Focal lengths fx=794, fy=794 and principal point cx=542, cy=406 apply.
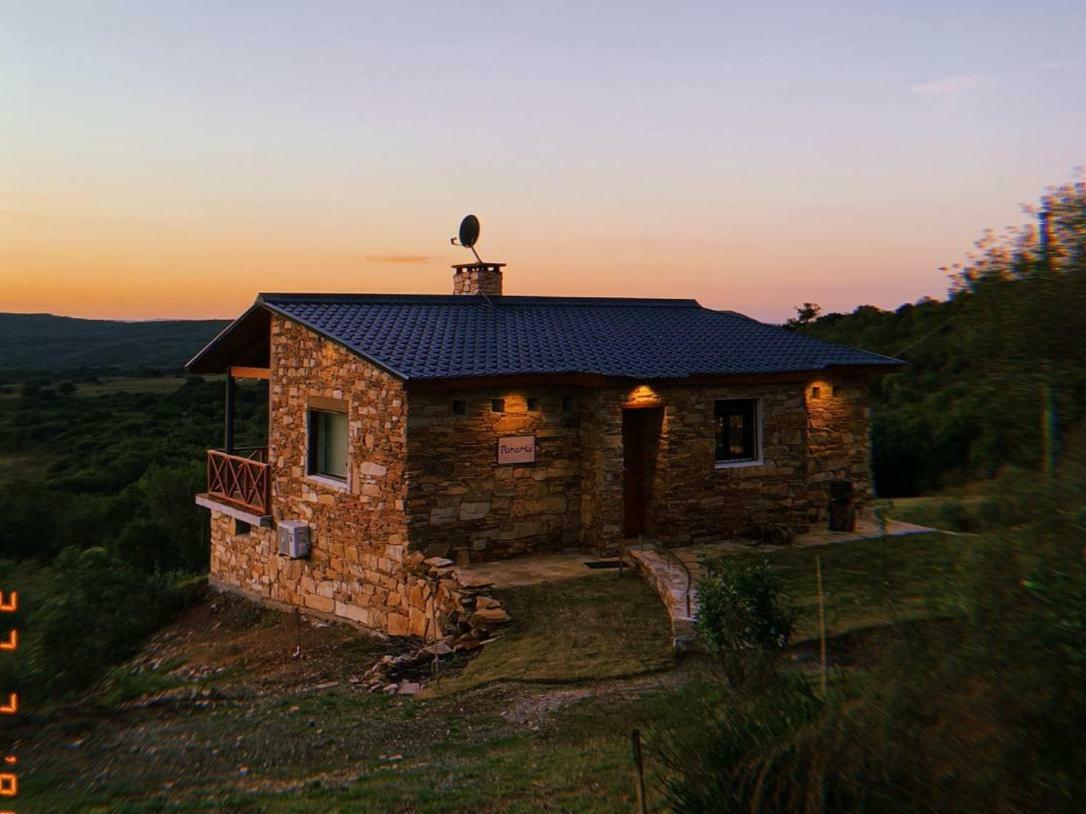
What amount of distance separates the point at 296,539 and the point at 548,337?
17.4 feet

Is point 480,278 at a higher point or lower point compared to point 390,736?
higher

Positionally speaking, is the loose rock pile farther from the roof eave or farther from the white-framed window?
the roof eave

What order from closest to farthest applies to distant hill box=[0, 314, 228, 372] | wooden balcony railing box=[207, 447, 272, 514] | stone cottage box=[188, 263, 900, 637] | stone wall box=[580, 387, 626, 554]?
stone cottage box=[188, 263, 900, 637] → stone wall box=[580, 387, 626, 554] → wooden balcony railing box=[207, 447, 272, 514] → distant hill box=[0, 314, 228, 372]

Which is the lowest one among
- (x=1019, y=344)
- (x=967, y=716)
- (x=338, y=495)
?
(x=338, y=495)

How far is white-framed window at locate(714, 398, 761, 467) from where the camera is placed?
13172 millimetres

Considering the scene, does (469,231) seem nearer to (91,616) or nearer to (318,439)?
(318,439)

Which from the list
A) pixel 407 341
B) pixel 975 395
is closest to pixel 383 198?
pixel 407 341

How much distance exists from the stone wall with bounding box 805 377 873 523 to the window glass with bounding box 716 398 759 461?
1082 millimetres

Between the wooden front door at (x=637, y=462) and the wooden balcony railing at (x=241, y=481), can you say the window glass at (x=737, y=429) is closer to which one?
the wooden front door at (x=637, y=462)

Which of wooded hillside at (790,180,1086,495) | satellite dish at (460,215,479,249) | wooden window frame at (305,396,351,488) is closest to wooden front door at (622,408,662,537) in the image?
wooden window frame at (305,396,351,488)

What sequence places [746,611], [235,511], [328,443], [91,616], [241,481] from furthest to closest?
[241,481] → [235,511] → [328,443] → [91,616] → [746,611]

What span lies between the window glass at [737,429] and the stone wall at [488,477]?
258 centimetres

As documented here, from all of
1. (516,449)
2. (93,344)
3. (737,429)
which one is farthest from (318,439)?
(93,344)

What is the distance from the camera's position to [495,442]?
456 inches
